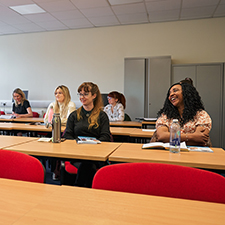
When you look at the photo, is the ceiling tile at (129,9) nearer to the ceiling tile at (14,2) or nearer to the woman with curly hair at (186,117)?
the ceiling tile at (14,2)

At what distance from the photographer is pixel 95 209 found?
667 mm

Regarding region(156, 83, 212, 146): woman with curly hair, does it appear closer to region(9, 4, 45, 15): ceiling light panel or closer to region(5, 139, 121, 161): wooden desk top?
region(5, 139, 121, 161): wooden desk top

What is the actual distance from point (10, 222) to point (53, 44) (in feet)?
20.5

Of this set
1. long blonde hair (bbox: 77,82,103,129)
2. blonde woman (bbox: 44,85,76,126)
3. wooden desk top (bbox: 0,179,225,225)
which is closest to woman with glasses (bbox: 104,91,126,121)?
blonde woman (bbox: 44,85,76,126)

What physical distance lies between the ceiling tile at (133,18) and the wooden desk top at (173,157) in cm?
430

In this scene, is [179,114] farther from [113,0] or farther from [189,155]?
[113,0]

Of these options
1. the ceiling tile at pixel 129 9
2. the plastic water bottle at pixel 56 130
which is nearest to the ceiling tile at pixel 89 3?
the ceiling tile at pixel 129 9

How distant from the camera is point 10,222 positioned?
1.92 feet

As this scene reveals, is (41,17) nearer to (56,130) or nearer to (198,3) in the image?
(198,3)

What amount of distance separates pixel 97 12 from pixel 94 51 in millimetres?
1248

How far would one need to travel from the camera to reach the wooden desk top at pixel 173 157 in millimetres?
1261

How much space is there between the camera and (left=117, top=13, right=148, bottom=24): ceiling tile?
500 cm

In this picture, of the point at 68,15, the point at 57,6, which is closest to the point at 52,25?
the point at 68,15

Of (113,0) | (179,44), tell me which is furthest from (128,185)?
(179,44)
